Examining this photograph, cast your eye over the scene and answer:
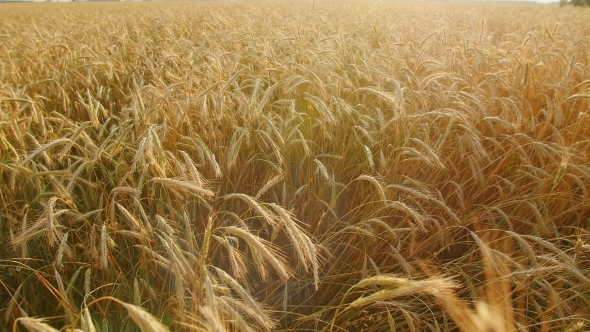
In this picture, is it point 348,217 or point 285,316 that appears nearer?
point 285,316

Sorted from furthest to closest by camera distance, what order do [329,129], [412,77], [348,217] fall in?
[412,77] → [329,129] → [348,217]

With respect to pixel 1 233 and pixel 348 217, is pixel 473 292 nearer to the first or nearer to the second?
pixel 348 217

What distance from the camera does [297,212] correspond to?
1.80 meters

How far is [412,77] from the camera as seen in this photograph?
2.58 m

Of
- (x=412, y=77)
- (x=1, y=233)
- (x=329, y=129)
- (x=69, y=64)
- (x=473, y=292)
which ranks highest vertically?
(x=69, y=64)

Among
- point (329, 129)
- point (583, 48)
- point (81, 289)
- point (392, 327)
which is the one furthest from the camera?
point (583, 48)

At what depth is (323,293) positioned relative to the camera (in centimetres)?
151

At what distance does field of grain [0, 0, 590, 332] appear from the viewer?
3.70 ft

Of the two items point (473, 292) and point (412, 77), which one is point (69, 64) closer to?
point (412, 77)

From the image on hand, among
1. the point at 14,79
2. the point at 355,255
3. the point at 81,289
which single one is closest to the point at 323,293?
the point at 355,255

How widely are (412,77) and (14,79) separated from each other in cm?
292

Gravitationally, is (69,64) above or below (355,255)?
above

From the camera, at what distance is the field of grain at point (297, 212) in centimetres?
113

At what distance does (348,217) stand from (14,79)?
275 centimetres
